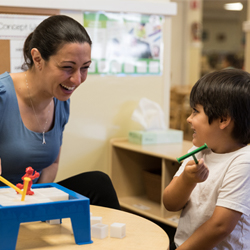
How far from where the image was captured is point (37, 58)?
1.60 m

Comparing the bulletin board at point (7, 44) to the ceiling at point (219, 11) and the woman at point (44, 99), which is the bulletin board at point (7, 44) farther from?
the ceiling at point (219, 11)

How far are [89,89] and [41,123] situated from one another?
0.86 meters

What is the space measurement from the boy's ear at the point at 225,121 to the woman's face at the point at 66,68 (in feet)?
1.90

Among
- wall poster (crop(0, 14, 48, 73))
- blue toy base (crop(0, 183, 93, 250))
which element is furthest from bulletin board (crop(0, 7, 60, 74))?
blue toy base (crop(0, 183, 93, 250))

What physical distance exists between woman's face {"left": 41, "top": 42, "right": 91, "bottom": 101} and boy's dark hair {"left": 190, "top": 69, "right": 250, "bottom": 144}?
0.49 meters

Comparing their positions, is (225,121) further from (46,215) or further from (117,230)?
(46,215)

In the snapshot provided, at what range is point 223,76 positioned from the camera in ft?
4.13

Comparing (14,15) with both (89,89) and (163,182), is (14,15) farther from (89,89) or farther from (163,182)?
(163,182)

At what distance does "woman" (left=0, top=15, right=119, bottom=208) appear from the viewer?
154cm

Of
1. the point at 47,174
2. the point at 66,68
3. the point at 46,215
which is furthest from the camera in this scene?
the point at 47,174

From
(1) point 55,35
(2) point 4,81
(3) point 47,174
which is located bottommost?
(3) point 47,174

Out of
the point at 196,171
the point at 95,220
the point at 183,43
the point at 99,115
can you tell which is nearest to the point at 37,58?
the point at 95,220

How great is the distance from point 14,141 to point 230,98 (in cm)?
87

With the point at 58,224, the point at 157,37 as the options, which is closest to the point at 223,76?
the point at 58,224
